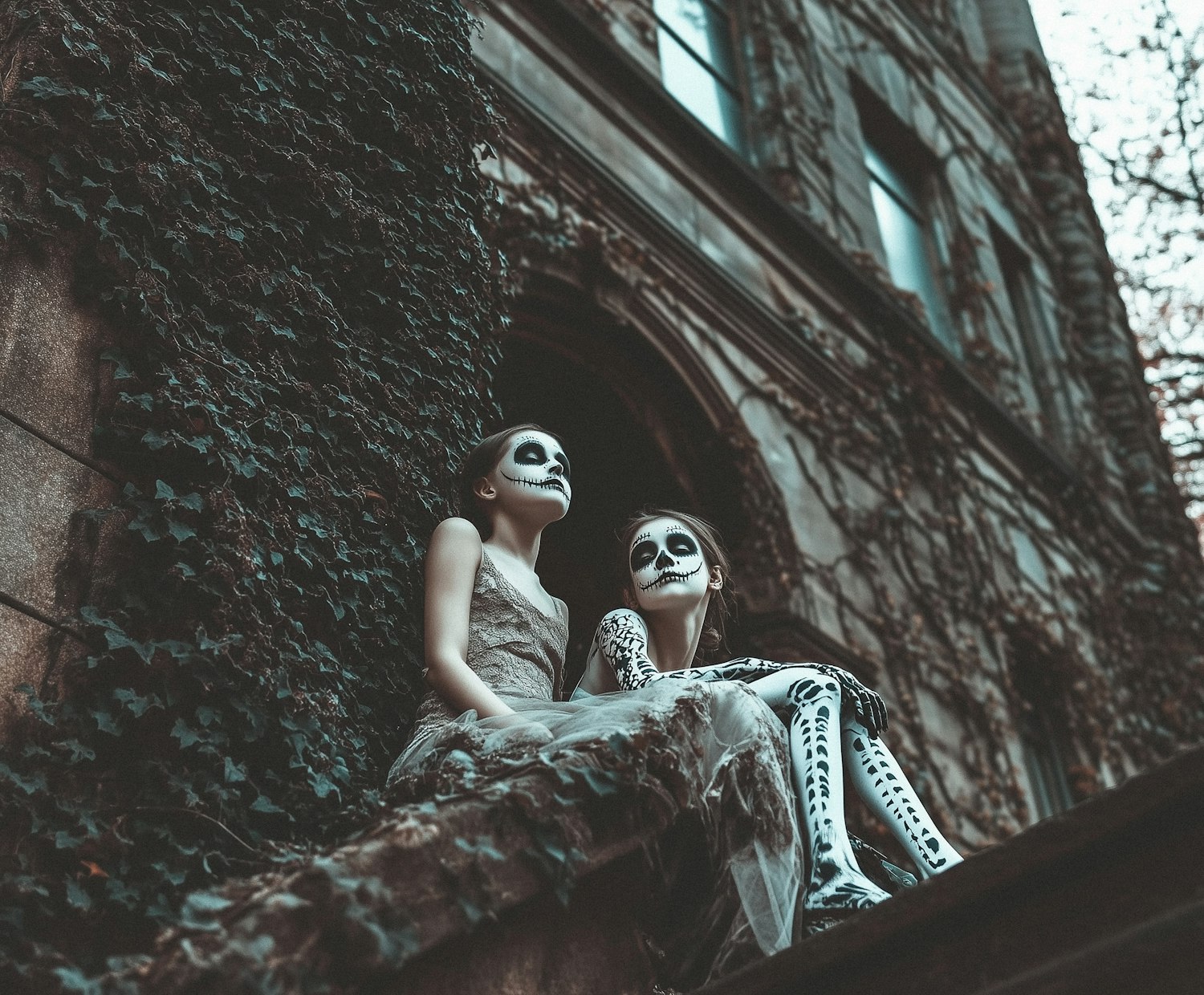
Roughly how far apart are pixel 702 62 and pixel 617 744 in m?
7.75

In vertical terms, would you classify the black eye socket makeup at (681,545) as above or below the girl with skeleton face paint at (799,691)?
above

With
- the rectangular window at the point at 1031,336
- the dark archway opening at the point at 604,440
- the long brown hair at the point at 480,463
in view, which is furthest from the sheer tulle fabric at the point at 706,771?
the rectangular window at the point at 1031,336

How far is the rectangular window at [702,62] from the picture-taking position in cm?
961

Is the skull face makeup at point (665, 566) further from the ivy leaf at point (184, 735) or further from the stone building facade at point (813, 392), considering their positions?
the ivy leaf at point (184, 735)

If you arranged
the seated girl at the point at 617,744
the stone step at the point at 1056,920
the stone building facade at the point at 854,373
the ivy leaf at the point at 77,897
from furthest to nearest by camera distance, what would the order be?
the stone building facade at the point at 854,373
the seated girl at the point at 617,744
the ivy leaf at the point at 77,897
the stone step at the point at 1056,920

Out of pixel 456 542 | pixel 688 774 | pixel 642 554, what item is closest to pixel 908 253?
pixel 642 554

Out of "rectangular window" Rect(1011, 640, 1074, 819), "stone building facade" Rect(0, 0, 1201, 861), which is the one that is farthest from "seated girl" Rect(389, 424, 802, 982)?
"rectangular window" Rect(1011, 640, 1074, 819)

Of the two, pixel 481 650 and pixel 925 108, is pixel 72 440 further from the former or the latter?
pixel 925 108

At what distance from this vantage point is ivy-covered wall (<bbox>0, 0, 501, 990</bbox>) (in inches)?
128

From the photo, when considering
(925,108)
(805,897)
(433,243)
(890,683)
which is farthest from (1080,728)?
(805,897)

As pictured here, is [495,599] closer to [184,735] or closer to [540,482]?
[540,482]

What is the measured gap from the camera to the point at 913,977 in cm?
249

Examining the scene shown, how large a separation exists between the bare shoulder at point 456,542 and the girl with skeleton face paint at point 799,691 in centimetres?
46

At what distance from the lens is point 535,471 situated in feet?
14.4
